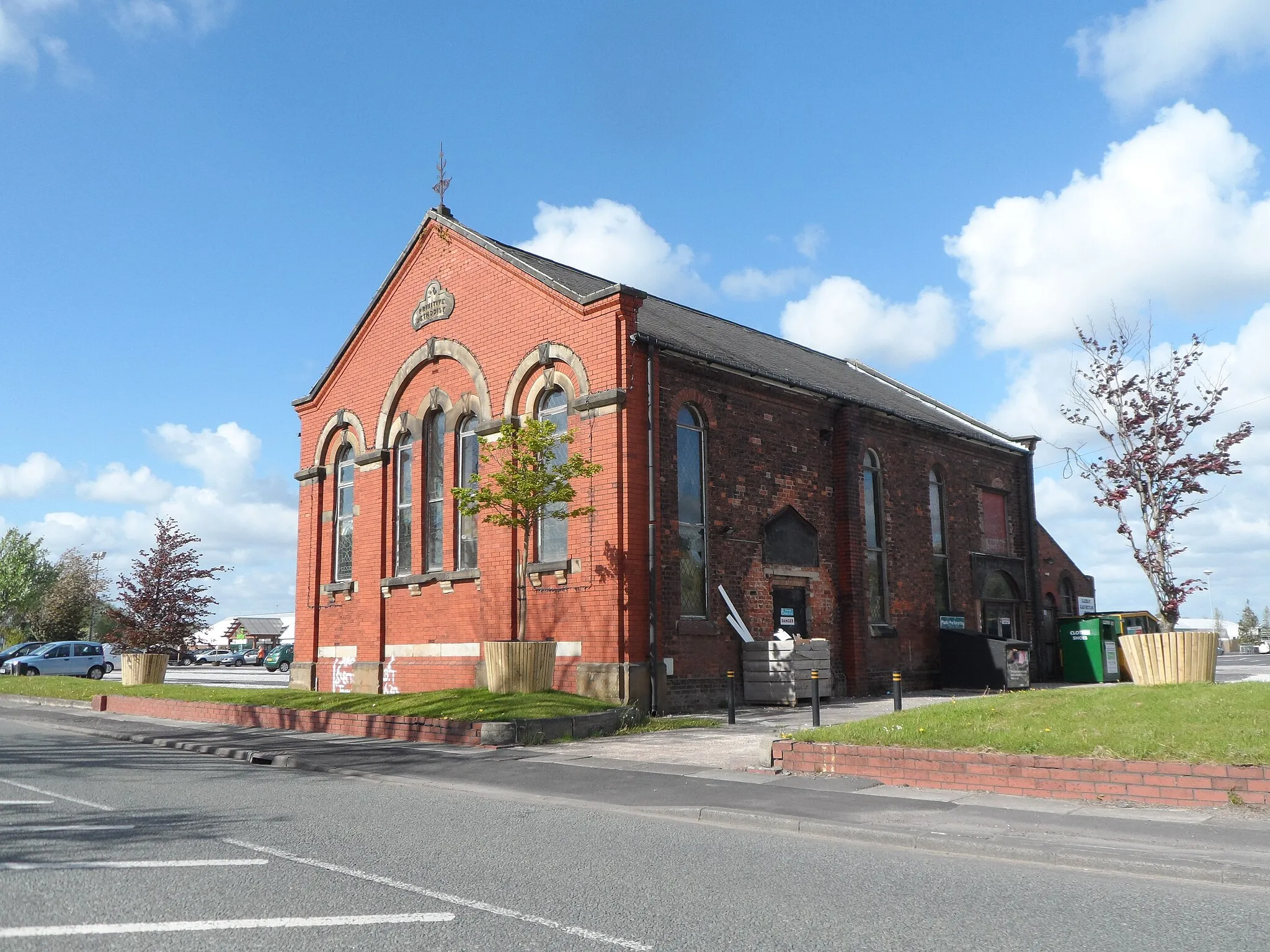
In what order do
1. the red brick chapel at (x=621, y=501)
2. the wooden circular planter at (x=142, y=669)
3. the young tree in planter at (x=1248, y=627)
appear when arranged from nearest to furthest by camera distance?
1. the red brick chapel at (x=621, y=501)
2. the wooden circular planter at (x=142, y=669)
3. the young tree in planter at (x=1248, y=627)

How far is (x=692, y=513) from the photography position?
1984cm

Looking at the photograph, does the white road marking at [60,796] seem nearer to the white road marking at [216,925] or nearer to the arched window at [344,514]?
the white road marking at [216,925]

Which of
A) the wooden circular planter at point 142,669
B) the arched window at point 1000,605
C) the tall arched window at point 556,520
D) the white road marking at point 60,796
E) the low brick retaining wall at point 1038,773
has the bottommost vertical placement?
the white road marking at point 60,796

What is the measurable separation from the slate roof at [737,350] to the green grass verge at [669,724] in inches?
273

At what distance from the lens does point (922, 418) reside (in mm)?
26781

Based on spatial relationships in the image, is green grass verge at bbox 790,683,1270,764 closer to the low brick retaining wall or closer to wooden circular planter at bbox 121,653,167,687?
the low brick retaining wall

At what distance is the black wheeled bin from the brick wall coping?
11.0 metres

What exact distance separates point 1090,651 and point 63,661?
42.1 metres

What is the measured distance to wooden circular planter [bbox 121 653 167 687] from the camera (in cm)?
2662

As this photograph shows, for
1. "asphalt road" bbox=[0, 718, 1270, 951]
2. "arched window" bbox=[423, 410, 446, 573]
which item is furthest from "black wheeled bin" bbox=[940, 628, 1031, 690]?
"asphalt road" bbox=[0, 718, 1270, 951]

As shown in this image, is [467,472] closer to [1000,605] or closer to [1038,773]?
[1038,773]

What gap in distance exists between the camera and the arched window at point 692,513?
19.4 metres

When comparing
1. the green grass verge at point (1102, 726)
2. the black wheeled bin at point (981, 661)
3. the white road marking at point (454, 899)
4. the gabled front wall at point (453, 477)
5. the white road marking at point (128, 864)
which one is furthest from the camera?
the black wheeled bin at point (981, 661)

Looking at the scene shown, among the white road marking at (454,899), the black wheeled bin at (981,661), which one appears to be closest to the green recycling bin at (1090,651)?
the black wheeled bin at (981,661)
